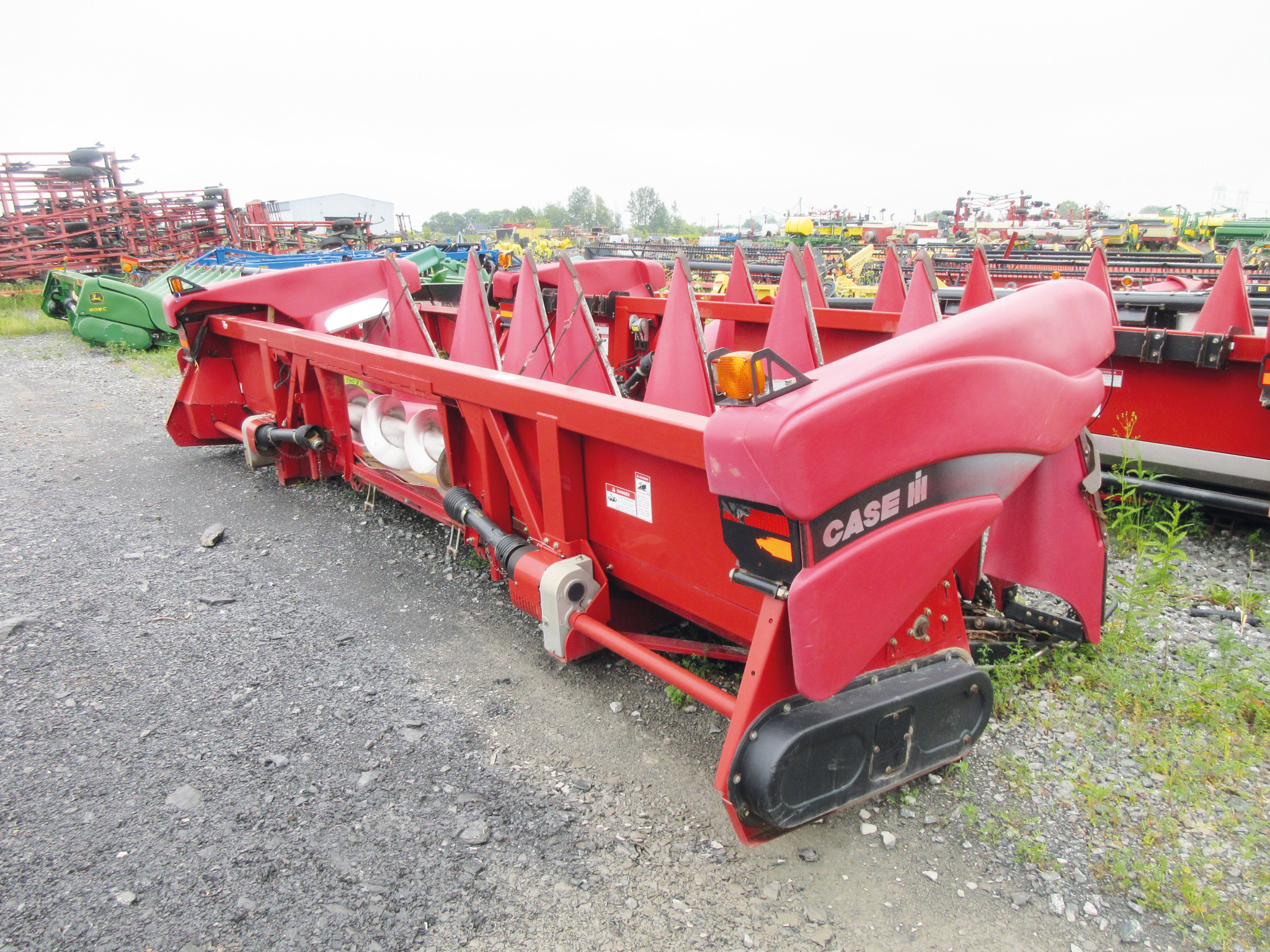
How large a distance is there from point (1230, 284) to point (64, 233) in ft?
64.8

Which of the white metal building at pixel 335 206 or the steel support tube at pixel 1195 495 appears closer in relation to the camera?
the steel support tube at pixel 1195 495

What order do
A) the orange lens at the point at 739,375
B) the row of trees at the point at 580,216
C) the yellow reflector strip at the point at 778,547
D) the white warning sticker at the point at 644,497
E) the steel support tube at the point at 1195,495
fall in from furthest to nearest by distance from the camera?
the row of trees at the point at 580,216
the steel support tube at the point at 1195,495
the white warning sticker at the point at 644,497
the yellow reflector strip at the point at 778,547
the orange lens at the point at 739,375

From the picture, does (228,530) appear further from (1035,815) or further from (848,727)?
(1035,815)

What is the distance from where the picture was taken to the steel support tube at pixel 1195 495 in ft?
11.3

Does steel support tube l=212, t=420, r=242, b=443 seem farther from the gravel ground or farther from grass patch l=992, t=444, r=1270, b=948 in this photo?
grass patch l=992, t=444, r=1270, b=948

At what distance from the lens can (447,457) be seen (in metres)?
3.48

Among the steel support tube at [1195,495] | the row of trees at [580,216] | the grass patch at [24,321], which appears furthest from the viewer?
the row of trees at [580,216]

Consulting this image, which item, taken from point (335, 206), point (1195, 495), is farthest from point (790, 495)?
point (335, 206)

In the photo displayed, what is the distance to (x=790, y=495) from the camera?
60.4 inches

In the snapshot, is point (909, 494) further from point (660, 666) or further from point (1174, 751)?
point (1174, 751)

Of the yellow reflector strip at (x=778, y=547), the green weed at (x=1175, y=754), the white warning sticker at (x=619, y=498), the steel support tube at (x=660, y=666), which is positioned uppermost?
the yellow reflector strip at (x=778, y=547)

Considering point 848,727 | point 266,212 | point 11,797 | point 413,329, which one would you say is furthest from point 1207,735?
point 266,212

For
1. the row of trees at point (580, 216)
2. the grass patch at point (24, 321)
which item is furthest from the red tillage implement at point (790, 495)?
the row of trees at point (580, 216)

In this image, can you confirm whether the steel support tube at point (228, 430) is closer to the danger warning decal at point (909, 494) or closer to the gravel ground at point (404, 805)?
the gravel ground at point (404, 805)
